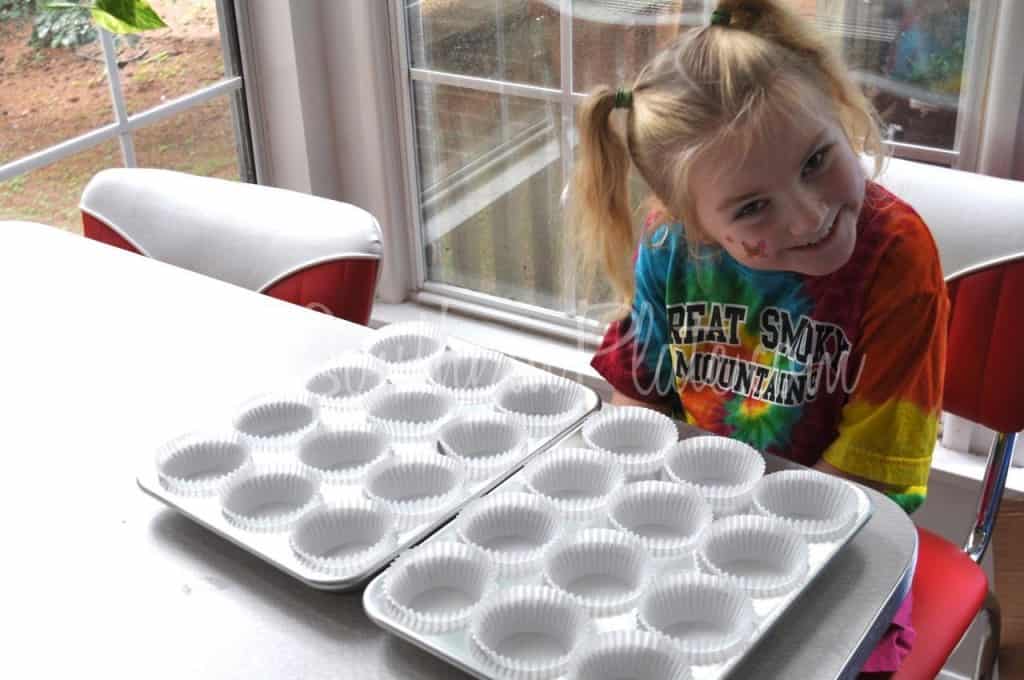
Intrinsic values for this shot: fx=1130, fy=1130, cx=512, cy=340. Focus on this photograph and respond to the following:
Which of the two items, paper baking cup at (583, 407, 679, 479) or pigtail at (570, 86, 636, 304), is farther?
pigtail at (570, 86, 636, 304)

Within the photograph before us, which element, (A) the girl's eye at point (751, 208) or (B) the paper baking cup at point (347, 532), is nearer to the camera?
(B) the paper baking cup at point (347, 532)

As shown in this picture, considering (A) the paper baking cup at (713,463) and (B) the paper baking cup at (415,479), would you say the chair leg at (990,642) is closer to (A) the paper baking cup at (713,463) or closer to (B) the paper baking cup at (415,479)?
(A) the paper baking cup at (713,463)

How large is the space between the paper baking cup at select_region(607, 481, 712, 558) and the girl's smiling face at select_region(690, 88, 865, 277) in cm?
27

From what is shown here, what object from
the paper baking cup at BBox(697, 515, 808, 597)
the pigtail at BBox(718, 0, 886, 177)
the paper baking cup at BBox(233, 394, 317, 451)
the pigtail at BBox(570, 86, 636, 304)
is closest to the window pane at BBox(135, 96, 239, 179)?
the pigtail at BBox(570, 86, 636, 304)

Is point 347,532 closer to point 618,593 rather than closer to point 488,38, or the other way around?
point 618,593

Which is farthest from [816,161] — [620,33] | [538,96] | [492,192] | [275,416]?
[492,192]

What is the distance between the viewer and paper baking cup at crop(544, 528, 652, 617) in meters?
0.74

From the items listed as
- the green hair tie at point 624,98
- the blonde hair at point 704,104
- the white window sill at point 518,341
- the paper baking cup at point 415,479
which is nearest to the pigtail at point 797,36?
the blonde hair at point 704,104

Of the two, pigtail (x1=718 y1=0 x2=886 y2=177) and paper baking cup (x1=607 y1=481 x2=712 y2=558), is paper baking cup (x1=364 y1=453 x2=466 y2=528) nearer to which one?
paper baking cup (x1=607 y1=481 x2=712 y2=558)

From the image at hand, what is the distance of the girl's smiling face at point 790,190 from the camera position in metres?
0.93

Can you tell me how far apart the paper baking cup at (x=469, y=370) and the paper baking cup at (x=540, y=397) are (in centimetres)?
2

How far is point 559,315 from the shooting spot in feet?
6.35

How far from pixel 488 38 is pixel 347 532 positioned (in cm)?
118

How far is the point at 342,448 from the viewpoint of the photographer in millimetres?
888
